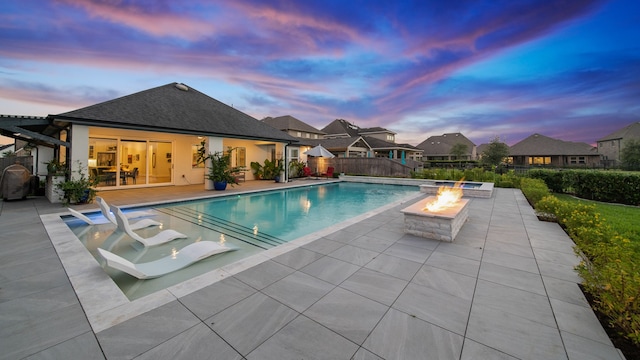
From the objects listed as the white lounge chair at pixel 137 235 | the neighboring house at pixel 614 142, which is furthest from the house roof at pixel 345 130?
the white lounge chair at pixel 137 235

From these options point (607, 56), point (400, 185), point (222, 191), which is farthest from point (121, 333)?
point (607, 56)

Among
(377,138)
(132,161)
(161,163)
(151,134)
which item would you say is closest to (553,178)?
(151,134)

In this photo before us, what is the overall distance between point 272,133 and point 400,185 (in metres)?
9.52

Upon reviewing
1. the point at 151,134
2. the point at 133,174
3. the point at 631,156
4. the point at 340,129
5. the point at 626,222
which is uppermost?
the point at 340,129

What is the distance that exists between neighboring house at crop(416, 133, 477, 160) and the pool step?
1807 inches

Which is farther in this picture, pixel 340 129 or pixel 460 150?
pixel 460 150

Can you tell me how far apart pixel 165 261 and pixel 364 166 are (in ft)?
61.6

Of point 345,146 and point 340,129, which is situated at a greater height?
point 340,129

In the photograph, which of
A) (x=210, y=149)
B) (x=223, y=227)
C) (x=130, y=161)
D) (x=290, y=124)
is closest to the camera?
(x=223, y=227)

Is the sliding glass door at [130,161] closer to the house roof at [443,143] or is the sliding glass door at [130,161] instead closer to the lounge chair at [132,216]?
the lounge chair at [132,216]

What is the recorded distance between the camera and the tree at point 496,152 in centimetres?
3204

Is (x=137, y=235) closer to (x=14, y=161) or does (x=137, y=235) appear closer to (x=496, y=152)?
(x=14, y=161)

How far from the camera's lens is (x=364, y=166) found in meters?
21.6

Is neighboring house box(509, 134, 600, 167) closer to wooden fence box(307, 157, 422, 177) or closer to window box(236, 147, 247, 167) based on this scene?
wooden fence box(307, 157, 422, 177)
